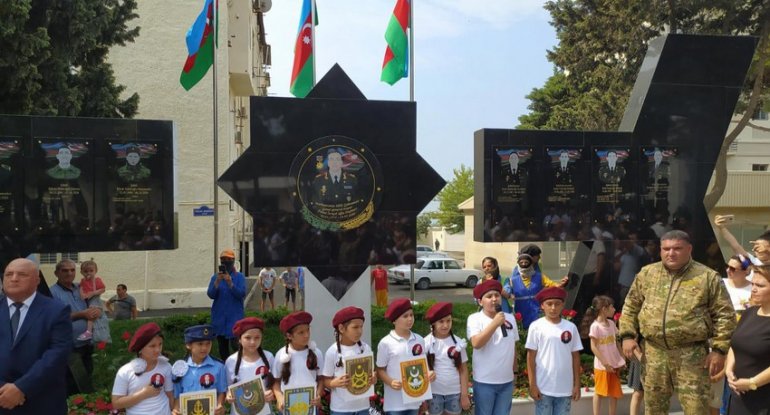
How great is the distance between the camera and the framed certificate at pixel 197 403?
14.9 ft

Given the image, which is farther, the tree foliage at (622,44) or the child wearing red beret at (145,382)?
the tree foliage at (622,44)

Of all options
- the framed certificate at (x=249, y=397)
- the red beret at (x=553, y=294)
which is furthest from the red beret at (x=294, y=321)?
the red beret at (x=553, y=294)

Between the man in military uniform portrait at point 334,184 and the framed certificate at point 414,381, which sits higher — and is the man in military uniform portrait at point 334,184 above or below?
above

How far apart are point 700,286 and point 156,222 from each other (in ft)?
18.2

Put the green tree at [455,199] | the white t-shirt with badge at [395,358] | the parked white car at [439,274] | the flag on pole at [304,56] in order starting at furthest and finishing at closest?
the green tree at [455,199] < the parked white car at [439,274] < the flag on pole at [304,56] < the white t-shirt with badge at [395,358]

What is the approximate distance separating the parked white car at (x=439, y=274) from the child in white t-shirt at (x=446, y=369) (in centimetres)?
1931

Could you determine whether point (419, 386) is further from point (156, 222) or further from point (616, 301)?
point (616, 301)

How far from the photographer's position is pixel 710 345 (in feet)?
16.1

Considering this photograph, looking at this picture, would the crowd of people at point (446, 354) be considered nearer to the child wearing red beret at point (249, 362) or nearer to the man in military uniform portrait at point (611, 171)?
the child wearing red beret at point (249, 362)

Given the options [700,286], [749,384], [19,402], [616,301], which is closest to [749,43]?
[616,301]

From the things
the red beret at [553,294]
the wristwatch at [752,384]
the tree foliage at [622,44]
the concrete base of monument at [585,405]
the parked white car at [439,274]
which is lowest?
the parked white car at [439,274]

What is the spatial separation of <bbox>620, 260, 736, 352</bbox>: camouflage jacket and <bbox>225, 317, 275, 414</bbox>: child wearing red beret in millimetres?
3124

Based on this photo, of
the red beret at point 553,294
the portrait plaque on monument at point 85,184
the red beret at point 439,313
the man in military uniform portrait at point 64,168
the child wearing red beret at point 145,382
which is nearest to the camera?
the child wearing red beret at point 145,382

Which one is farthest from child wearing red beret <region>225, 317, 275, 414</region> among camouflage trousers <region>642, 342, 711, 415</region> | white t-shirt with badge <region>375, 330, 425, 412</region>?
camouflage trousers <region>642, 342, 711, 415</region>
